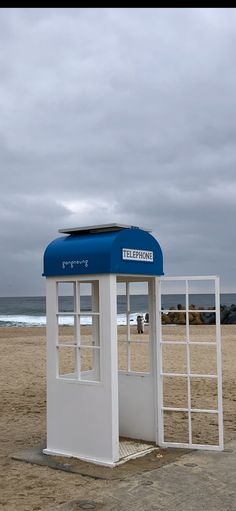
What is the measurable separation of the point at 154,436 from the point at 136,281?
193cm

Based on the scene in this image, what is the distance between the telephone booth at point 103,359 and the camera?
234 inches

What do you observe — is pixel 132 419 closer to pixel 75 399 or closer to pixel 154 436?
pixel 154 436

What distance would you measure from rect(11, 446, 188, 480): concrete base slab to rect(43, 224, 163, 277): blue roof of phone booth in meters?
2.04

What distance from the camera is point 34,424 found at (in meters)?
8.32

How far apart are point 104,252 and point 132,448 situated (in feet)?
→ 7.84

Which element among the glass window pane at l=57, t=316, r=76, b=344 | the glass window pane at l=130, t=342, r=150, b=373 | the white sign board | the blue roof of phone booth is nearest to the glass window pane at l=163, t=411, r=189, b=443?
the glass window pane at l=57, t=316, r=76, b=344

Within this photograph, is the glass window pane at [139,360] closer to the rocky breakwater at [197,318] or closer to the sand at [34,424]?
the sand at [34,424]

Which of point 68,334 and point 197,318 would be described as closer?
point 68,334

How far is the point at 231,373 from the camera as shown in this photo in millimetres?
13586

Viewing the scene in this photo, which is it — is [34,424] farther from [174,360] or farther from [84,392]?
[174,360]

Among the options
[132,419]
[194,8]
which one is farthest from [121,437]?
[194,8]

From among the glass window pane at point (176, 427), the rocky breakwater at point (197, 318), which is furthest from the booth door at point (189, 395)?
the rocky breakwater at point (197, 318)

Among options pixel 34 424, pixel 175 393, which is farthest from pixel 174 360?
pixel 34 424

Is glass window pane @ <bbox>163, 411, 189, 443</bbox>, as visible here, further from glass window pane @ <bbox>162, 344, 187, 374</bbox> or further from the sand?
glass window pane @ <bbox>162, 344, 187, 374</bbox>
